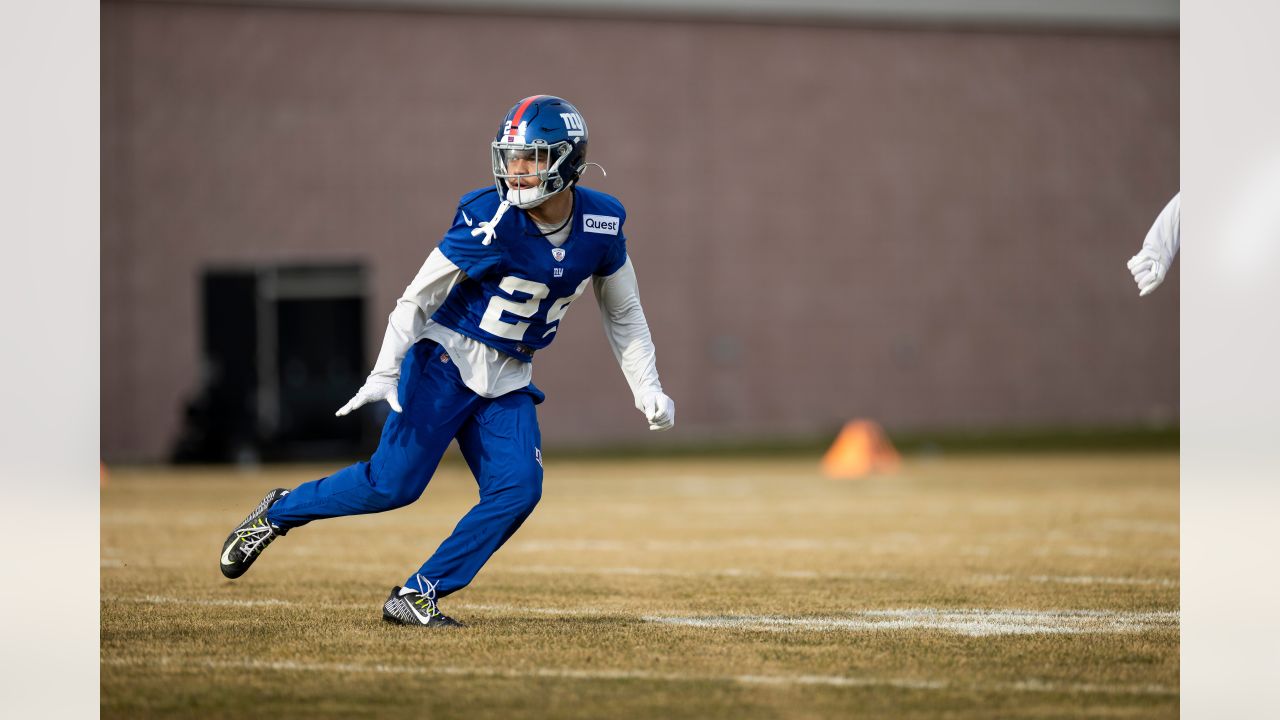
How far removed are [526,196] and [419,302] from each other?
51 cm

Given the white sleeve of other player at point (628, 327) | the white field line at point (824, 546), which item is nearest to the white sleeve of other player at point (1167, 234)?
the white sleeve of other player at point (628, 327)

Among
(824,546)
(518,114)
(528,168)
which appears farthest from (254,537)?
(824,546)

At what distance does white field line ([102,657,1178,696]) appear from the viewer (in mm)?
4168

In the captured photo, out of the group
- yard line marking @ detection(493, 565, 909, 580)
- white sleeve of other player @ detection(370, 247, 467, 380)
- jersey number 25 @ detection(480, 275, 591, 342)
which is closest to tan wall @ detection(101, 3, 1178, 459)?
yard line marking @ detection(493, 565, 909, 580)

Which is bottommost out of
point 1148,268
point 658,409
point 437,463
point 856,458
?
point 856,458

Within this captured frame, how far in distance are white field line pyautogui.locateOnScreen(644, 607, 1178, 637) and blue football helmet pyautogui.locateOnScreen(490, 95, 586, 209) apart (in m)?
1.58

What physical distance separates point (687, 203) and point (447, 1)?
4.50 meters

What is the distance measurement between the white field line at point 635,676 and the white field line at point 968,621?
936 millimetres

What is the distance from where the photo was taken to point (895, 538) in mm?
8867

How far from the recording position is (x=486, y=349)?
17.7ft

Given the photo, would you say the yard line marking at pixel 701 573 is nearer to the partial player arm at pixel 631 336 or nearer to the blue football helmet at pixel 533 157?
the partial player arm at pixel 631 336

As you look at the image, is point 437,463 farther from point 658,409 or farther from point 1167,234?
point 1167,234

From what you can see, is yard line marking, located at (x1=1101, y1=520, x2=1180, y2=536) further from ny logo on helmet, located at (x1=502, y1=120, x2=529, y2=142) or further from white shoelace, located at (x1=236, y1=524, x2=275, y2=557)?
white shoelace, located at (x1=236, y1=524, x2=275, y2=557)
